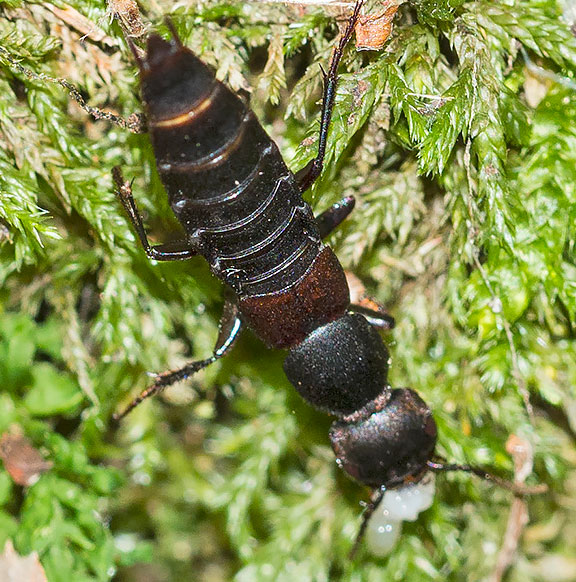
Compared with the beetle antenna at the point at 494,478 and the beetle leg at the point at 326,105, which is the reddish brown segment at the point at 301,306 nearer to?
the beetle leg at the point at 326,105

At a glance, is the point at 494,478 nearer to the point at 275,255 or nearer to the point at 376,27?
the point at 275,255

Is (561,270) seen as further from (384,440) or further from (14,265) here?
(14,265)

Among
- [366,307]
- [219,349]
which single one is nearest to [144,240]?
[219,349]

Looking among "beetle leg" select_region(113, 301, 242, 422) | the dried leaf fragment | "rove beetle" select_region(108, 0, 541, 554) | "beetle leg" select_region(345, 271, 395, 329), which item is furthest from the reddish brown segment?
the dried leaf fragment

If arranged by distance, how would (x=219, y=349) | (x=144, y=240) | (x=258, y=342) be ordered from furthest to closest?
1. (x=258, y=342)
2. (x=219, y=349)
3. (x=144, y=240)

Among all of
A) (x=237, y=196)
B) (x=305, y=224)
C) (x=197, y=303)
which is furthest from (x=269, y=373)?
(x=237, y=196)

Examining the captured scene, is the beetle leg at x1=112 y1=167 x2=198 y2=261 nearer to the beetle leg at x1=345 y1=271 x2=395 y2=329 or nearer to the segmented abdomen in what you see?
the segmented abdomen
